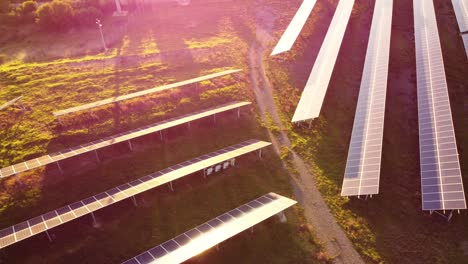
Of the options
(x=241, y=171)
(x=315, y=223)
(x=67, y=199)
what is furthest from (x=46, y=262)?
(x=315, y=223)

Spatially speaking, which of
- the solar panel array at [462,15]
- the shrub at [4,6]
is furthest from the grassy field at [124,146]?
the solar panel array at [462,15]

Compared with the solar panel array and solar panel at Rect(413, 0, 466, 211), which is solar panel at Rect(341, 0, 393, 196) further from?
the solar panel array

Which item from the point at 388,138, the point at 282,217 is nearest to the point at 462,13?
the point at 388,138

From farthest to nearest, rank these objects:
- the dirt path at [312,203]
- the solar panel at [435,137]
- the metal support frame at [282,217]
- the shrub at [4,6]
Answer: the shrub at [4,6] → the metal support frame at [282,217] → the solar panel at [435,137] → the dirt path at [312,203]

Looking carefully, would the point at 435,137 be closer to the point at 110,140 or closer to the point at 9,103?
the point at 110,140

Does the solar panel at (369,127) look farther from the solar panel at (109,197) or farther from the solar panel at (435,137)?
the solar panel at (109,197)

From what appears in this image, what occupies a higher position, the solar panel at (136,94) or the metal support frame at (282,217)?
the solar panel at (136,94)

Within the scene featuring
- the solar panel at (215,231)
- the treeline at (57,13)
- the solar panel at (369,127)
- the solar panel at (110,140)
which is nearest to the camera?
the solar panel at (215,231)

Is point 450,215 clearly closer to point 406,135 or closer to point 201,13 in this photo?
point 406,135
